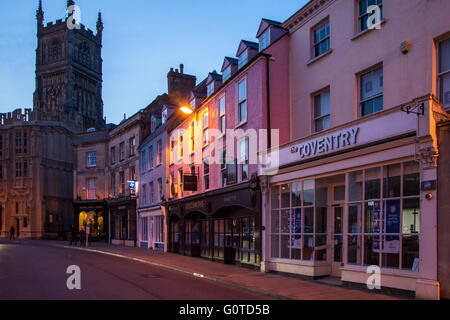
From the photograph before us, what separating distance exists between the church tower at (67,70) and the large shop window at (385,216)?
262 ft

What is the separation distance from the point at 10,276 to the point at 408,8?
15444 millimetres

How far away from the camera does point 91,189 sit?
4688cm

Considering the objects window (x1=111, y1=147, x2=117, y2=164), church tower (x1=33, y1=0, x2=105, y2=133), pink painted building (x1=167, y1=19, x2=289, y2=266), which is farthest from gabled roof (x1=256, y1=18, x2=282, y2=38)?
church tower (x1=33, y1=0, x2=105, y2=133)

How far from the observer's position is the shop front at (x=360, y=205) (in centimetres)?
1088

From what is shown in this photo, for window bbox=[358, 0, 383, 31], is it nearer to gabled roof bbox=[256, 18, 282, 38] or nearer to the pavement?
gabled roof bbox=[256, 18, 282, 38]

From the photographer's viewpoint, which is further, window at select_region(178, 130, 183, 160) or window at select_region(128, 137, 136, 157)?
window at select_region(128, 137, 136, 157)

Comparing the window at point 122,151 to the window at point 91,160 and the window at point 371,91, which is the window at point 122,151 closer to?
the window at point 91,160

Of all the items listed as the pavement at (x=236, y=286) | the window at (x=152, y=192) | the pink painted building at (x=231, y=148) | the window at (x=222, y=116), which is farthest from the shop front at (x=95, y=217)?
the pavement at (x=236, y=286)

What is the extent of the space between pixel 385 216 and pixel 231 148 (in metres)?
10.3

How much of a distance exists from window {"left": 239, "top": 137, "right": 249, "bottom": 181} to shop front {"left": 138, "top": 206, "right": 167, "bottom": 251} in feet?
42.9

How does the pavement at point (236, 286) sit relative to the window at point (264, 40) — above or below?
below

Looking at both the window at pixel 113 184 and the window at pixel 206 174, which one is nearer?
the window at pixel 206 174

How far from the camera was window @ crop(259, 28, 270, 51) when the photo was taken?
18984 millimetres

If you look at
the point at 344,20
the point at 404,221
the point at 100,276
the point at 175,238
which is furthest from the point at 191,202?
the point at 404,221
